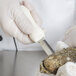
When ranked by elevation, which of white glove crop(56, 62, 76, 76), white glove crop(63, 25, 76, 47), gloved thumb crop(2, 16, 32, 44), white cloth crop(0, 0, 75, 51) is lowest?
white glove crop(56, 62, 76, 76)

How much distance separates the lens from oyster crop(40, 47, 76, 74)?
13.9 inches

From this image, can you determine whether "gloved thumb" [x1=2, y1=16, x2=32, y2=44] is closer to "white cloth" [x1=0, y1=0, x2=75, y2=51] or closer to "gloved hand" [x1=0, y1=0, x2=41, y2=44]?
"gloved hand" [x1=0, y1=0, x2=41, y2=44]

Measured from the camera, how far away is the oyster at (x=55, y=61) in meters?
0.35

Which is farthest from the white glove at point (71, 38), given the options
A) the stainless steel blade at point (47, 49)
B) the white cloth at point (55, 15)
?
the white cloth at point (55, 15)

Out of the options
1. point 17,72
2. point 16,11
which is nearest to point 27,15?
point 16,11

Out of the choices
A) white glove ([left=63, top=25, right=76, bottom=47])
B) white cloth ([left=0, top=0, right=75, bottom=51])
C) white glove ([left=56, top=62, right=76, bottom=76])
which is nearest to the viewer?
white glove ([left=56, top=62, right=76, bottom=76])

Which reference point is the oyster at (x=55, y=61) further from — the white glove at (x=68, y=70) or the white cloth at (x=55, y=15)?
the white cloth at (x=55, y=15)

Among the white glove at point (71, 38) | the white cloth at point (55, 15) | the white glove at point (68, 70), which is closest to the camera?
the white glove at point (68, 70)

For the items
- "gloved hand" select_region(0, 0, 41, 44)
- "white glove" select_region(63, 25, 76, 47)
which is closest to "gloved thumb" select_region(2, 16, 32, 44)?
"gloved hand" select_region(0, 0, 41, 44)

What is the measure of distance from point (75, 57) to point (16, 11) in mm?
211

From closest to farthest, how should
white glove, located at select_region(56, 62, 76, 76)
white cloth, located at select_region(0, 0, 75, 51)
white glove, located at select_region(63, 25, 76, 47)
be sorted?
1. white glove, located at select_region(56, 62, 76, 76)
2. white glove, located at select_region(63, 25, 76, 47)
3. white cloth, located at select_region(0, 0, 75, 51)

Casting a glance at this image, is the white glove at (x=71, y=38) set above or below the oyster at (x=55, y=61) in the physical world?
above

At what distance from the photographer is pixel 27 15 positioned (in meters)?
0.53

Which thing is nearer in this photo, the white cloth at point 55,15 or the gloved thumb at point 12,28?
the gloved thumb at point 12,28
